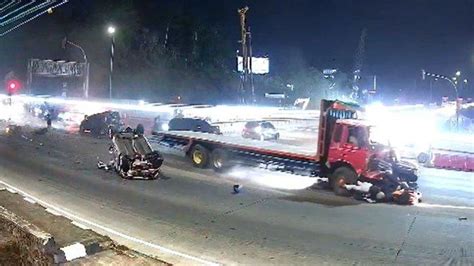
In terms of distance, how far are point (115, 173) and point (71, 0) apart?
61600 millimetres

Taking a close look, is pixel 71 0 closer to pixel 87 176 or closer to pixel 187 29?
pixel 187 29

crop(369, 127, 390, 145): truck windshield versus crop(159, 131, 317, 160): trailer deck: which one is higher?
crop(369, 127, 390, 145): truck windshield

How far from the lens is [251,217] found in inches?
520

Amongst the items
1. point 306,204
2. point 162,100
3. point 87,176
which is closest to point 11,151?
point 87,176

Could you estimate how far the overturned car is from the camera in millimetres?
17609

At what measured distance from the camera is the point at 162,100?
69.0 metres

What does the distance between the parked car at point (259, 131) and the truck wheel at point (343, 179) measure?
17830mm

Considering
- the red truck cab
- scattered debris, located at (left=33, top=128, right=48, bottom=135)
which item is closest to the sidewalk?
Answer: the red truck cab

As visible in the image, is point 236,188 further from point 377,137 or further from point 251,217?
point 377,137

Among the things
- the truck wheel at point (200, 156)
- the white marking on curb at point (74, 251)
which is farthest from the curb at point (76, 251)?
the truck wheel at point (200, 156)

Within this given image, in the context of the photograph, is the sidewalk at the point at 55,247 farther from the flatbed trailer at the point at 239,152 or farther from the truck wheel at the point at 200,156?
the truck wheel at the point at 200,156

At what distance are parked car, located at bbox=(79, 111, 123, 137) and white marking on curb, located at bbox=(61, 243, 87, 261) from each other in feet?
81.9

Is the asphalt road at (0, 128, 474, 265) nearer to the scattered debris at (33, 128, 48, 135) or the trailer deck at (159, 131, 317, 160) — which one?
the trailer deck at (159, 131, 317, 160)

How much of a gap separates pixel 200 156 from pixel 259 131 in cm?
1443
